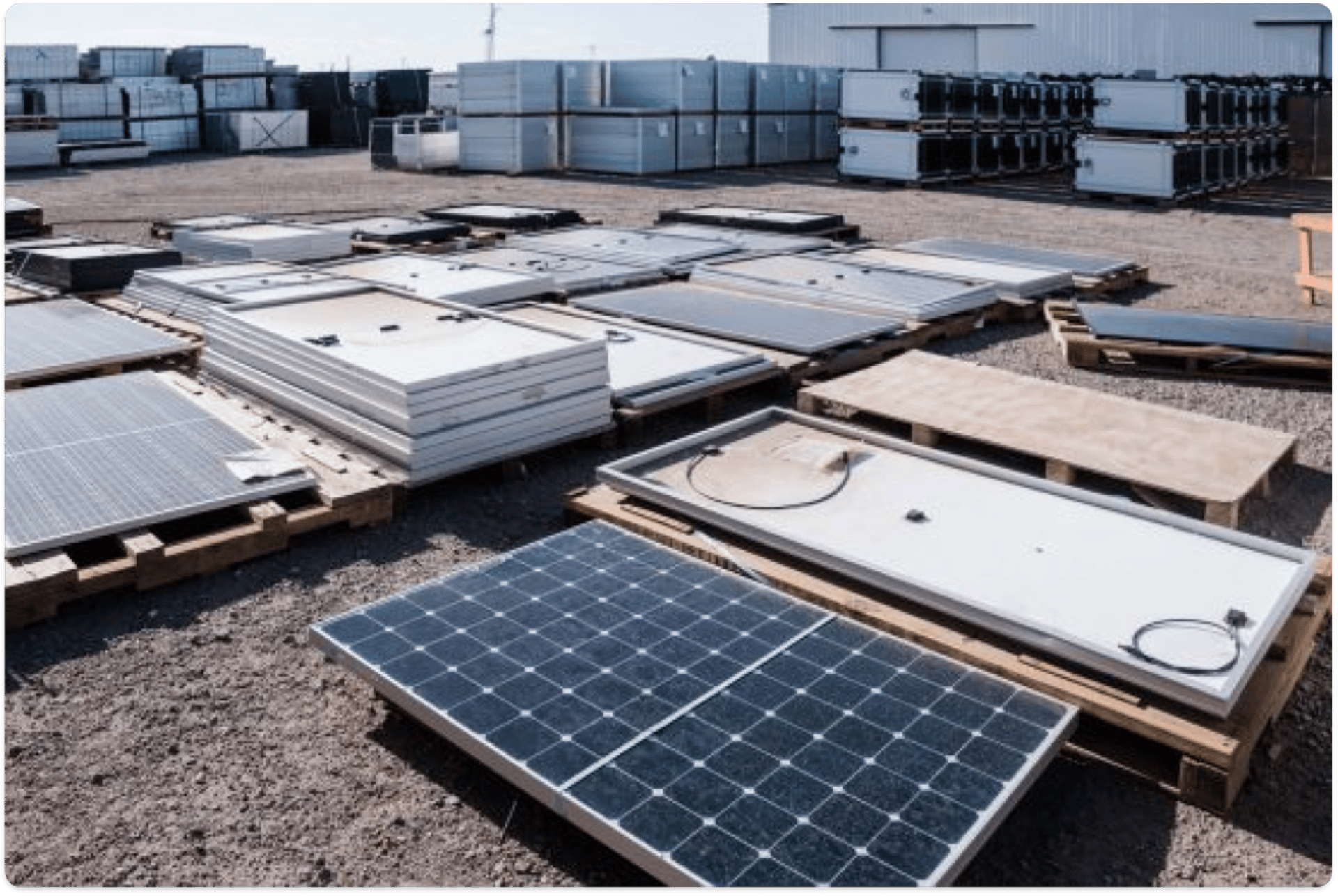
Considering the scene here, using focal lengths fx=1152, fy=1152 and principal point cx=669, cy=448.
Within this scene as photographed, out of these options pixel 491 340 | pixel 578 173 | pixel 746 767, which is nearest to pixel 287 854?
pixel 746 767

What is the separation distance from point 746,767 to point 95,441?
4549mm

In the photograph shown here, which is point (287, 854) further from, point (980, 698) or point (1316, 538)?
point (1316, 538)

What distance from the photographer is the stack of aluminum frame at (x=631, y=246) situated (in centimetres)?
1266

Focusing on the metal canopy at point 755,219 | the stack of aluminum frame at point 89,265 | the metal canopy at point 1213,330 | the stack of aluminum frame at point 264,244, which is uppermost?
the metal canopy at point 755,219

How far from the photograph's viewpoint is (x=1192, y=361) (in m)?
9.41

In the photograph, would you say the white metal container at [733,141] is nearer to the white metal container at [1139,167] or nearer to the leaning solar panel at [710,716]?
the white metal container at [1139,167]

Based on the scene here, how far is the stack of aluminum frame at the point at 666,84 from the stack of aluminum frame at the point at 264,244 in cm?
1466

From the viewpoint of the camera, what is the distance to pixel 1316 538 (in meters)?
6.34

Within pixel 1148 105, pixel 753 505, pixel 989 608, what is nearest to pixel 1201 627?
pixel 989 608

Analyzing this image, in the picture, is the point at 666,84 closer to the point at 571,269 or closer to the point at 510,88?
the point at 510,88

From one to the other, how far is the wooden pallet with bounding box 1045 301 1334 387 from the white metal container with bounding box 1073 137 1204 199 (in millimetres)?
12821

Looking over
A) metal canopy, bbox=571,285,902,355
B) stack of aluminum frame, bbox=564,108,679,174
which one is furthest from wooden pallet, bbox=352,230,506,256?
stack of aluminum frame, bbox=564,108,679,174

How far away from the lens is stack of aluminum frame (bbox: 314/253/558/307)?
10.2m

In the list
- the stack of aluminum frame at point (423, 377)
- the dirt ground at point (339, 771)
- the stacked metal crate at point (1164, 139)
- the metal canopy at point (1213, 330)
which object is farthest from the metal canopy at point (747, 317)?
the stacked metal crate at point (1164, 139)
